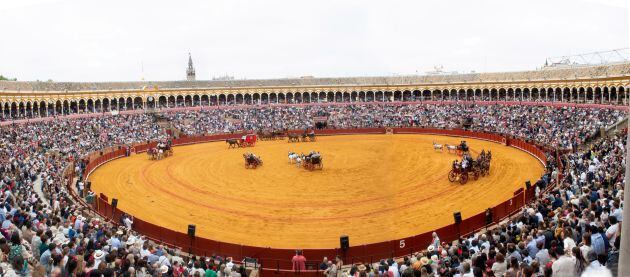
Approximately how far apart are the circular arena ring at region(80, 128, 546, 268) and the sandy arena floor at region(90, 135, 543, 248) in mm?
55

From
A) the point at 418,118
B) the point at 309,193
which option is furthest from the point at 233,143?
the point at 418,118

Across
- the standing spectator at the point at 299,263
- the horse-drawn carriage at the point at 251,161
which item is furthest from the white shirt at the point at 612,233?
the horse-drawn carriage at the point at 251,161

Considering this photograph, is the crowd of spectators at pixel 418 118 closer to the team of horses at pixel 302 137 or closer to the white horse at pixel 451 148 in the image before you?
the white horse at pixel 451 148

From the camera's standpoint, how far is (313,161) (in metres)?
31.7

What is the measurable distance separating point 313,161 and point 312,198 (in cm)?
711

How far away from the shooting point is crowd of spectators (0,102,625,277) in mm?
9727

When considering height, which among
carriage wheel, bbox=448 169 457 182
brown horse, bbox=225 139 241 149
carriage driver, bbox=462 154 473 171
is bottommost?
carriage wheel, bbox=448 169 457 182

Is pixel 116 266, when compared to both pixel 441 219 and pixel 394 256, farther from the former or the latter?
pixel 441 219

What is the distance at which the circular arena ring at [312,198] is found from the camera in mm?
17797

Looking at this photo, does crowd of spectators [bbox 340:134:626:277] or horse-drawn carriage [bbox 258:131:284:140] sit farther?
horse-drawn carriage [bbox 258:131:284:140]

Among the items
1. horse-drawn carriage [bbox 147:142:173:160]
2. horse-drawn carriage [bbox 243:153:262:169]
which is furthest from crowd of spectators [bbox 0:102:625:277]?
horse-drawn carriage [bbox 243:153:262:169]

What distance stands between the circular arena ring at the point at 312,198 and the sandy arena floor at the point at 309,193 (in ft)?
0.18

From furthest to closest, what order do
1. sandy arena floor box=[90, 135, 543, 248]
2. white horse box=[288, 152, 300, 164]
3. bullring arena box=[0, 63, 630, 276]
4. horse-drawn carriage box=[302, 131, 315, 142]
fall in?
horse-drawn carriage box=[302, 131, 315, 142], white horse box=[288, 152, 300, 164], sandy arena floor box=[90, 135, 543, 248], bullring arena box=[0, 63, 630, 276]

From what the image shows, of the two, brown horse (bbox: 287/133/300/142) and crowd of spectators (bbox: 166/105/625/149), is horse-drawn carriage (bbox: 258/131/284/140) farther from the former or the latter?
crowd of spectators (bbox: 166/105/625/149)
